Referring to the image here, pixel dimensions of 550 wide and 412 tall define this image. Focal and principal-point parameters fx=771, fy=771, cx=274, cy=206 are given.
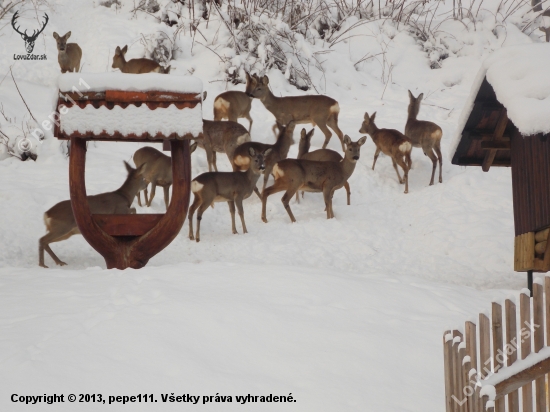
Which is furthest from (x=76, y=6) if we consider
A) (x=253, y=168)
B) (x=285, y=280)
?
(x=285, y=280)

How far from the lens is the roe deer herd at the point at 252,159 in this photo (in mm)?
10523

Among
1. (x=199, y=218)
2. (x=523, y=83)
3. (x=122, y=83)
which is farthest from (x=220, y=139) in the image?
(x=523, y=83)

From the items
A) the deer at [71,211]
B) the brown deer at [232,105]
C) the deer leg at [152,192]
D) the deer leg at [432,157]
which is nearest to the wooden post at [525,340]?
the deer at [71,211]

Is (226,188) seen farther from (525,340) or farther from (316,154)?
(525,340)

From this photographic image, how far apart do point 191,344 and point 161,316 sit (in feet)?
2.00

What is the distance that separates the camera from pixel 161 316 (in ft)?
20.8

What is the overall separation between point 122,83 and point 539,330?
5423 millimetres

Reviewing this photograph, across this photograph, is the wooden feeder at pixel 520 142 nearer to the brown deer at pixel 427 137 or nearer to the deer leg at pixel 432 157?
the deer leg at pixel 432 157

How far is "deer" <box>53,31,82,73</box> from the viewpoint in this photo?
16091mm

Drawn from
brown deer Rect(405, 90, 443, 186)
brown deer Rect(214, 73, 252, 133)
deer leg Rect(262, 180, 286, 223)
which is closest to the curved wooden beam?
deer leg Rect(262, 180, 286, 223)

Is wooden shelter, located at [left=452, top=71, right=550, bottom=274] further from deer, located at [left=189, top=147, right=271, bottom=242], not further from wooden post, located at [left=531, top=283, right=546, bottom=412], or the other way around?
wooden post, located at [left=531, top=283, right=546, bottom=412]

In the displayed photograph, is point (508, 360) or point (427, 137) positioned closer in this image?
point (508, 360)

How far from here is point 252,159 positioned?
1206cm

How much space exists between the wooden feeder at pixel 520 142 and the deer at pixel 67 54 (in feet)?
31.5
